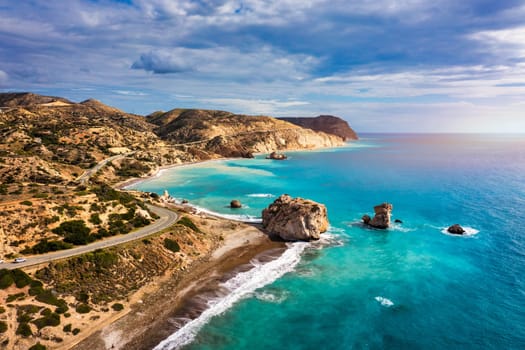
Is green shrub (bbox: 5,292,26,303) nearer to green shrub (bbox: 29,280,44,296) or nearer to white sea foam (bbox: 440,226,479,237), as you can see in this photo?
green shrub (bbox: 29,280,44,296)

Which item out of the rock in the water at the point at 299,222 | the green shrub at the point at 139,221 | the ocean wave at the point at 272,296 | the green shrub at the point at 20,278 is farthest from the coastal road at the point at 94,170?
the ocean wave at the point at 272,296

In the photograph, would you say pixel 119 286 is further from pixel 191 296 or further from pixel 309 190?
pixel 309 190

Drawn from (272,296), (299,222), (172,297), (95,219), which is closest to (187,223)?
(95,219)

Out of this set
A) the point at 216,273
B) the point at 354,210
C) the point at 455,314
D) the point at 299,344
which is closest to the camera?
the point at 299,344

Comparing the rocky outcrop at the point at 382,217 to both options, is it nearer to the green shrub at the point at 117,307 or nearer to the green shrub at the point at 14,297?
the green shrub at the point at 117,307

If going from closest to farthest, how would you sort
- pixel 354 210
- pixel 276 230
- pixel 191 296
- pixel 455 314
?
pixel 455 314, pixel 191 296, pixel 276 230, pixel 354 210

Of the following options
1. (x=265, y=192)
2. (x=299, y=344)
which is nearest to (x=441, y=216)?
(x=265, y=192)

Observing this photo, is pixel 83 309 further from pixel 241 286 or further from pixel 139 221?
pixel 139 221

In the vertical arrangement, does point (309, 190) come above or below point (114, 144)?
below

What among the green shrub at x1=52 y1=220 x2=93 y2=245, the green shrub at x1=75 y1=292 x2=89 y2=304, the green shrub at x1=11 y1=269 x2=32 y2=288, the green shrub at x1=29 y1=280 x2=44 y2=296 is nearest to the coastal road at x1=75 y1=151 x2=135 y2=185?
the green shrub at x1=52 y1=220 x2=93 y2=245
